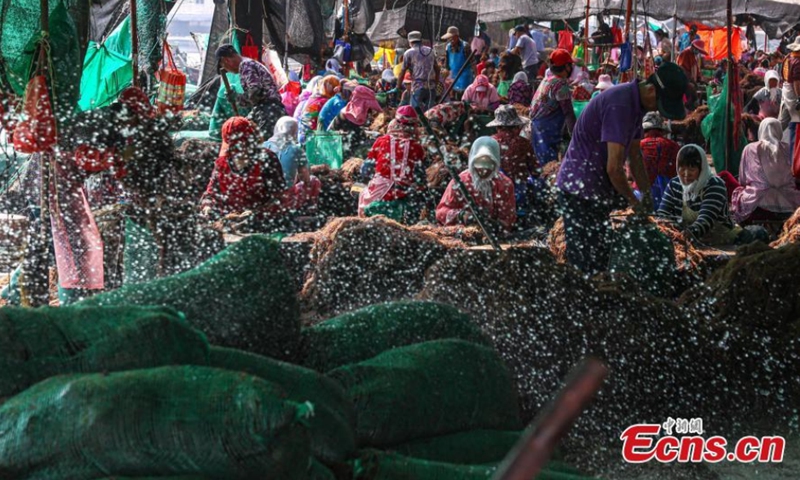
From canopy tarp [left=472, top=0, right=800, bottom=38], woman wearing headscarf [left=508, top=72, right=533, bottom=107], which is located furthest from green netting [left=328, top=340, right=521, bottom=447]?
canopy tarp [left=472, top=0, right=800, bottom=38]

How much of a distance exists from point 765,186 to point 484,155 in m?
2.46

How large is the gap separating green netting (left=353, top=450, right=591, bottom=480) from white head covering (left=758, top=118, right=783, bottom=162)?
636 centimetres

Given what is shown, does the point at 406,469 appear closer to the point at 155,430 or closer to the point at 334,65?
the point at 155,430

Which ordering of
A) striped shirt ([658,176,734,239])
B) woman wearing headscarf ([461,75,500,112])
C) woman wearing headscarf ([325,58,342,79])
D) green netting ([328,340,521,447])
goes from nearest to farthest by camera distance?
1. green netting ([328,340,521,447])
2. striped shirt ([658,176,734,239])
3. woman wearing headscarf ([461,75,500,112])
4. woman wearing headscarf ([325,58,342,79])

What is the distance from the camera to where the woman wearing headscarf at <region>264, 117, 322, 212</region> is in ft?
24.2

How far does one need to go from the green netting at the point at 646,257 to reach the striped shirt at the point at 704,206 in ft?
2.21

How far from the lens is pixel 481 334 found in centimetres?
284

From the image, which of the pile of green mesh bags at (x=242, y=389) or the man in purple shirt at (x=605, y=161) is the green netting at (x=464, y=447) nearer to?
the pile of green mesh bags at (x=242, y=389)

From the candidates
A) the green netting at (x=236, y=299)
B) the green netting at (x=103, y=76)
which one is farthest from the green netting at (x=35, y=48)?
the green netting at (x=236, y=299)

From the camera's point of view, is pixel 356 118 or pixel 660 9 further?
pixel 660 9

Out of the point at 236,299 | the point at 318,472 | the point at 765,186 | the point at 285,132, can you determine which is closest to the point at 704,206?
the point at 765,186

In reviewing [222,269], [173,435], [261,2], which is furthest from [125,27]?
[173,435]

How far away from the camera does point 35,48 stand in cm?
498

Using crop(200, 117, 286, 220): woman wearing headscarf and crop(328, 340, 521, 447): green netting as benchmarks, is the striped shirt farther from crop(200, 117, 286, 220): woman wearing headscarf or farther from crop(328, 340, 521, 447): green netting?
crop(328, 340, 521, 447): green netting
